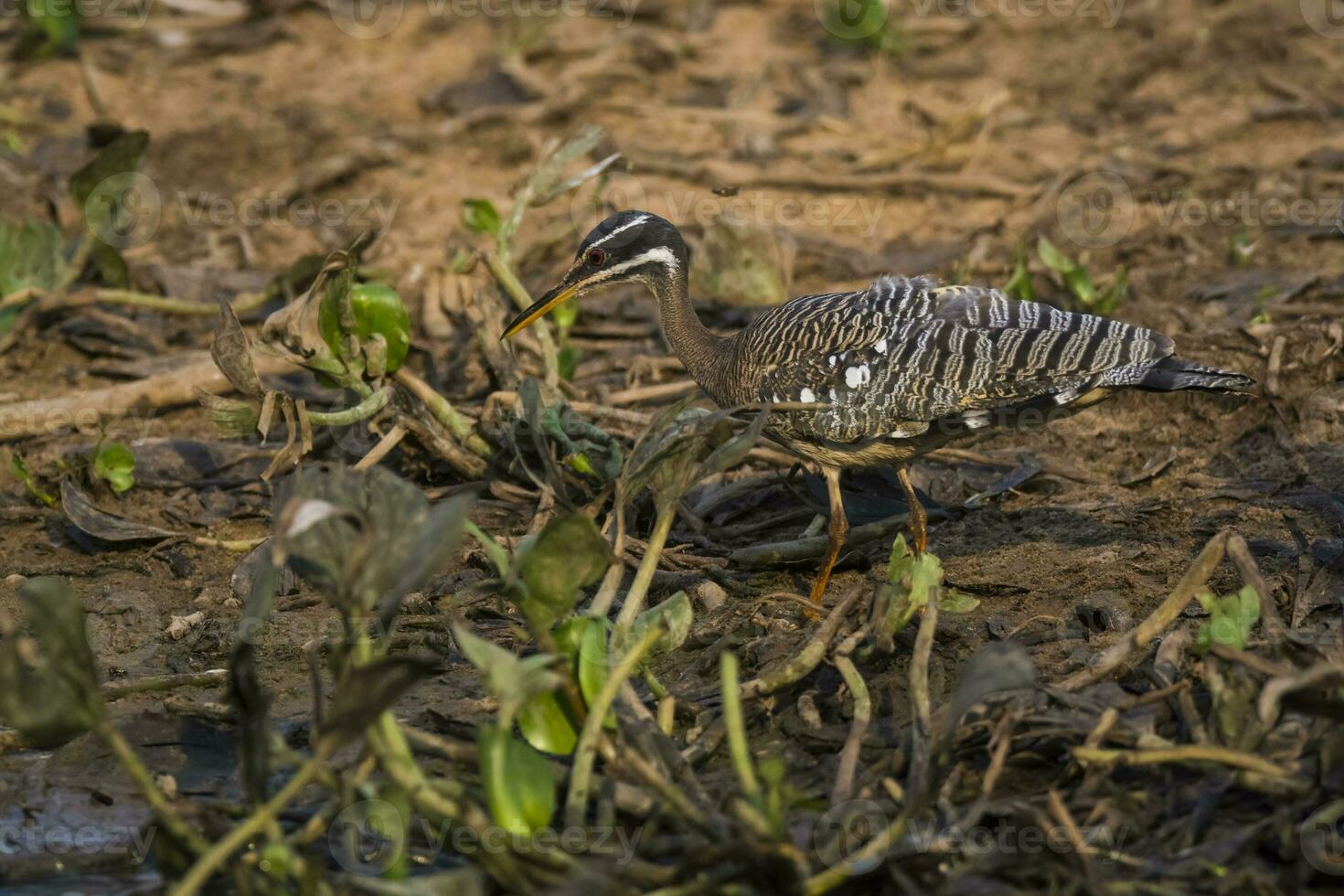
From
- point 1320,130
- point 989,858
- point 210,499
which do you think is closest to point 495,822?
point 989,858

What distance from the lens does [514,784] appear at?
430cm

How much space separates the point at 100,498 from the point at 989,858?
475cm

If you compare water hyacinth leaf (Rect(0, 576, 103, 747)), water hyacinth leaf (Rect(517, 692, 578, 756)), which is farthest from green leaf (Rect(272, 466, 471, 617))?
water hyacinth leaf (Rect(517, 692, 578, 756))

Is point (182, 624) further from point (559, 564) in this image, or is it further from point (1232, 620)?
point (1232, 620)

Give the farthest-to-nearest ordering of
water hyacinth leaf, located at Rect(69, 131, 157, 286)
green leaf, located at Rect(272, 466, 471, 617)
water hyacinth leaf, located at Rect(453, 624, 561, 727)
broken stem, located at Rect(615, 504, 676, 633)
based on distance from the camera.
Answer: water hyacinth leaf, located at Rect(69, 131, 157, 286), broken stem, located at Rect(615, 504, 676, 633), water hyacinth leaf, located at Rect(453, 624, 561, 727), green leaf, located at Rect(272, 466, 471, 617)

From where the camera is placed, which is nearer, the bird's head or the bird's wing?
the bird's wing

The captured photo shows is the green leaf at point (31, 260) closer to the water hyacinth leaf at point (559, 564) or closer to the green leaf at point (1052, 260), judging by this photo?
the water hyacinth leaf at point (559, 564)

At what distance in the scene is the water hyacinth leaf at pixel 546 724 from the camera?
185 inches

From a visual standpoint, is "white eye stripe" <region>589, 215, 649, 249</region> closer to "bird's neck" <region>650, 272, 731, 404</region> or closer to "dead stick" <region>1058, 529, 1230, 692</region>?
"bird's neck" <region>650, 272, 731, 404</region>

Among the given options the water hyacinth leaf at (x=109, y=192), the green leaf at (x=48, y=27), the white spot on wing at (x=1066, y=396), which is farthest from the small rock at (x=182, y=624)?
the green leaf at (x=48, y=27)

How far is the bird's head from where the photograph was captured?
6.83m

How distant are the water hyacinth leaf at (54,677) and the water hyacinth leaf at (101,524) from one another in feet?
9.89

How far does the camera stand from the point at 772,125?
10.8m

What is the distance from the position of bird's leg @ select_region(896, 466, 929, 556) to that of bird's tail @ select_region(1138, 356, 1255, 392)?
1074 mm
